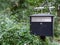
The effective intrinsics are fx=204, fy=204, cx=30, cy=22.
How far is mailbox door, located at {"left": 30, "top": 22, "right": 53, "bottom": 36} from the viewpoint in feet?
16.8

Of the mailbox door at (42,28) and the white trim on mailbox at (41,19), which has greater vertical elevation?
the white trim on mailbox at (41,19)

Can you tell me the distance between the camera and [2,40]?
511 centimetres

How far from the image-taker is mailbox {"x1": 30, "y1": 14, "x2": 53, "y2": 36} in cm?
510

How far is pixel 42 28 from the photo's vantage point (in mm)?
5148

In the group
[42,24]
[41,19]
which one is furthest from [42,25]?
[41,19]

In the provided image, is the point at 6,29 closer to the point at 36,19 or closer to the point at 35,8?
the point at 36,19

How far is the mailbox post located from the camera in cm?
510

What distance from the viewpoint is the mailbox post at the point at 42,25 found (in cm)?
510

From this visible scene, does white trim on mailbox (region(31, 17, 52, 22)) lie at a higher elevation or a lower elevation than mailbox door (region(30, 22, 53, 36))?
higher

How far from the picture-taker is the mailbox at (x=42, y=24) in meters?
5.10

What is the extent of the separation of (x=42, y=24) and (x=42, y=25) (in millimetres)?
25

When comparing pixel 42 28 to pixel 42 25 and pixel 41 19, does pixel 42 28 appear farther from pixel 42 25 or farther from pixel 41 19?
pixel 41 19

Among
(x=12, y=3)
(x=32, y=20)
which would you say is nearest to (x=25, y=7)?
(x=12, y=3)

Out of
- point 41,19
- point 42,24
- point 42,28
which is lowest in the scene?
point 42,28
